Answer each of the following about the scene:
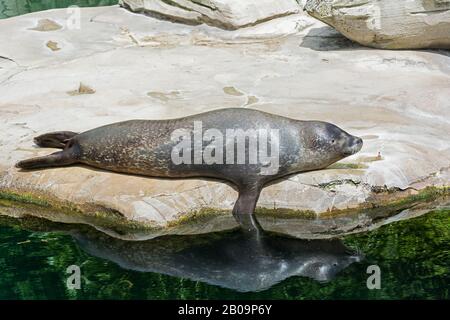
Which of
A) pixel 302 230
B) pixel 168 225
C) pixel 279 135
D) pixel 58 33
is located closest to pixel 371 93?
pixel 279 135

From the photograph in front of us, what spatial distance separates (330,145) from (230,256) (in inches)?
55.7

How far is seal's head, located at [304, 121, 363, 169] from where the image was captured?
22.9 ft

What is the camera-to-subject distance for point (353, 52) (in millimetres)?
10422

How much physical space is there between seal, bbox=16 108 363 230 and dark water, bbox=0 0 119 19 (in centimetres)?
1005

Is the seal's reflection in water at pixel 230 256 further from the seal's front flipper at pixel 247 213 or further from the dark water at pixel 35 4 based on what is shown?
the dark water at pixel 35 4

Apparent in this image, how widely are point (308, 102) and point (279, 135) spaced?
1687 mm

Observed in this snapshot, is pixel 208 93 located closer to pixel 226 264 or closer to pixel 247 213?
pixel 247 213

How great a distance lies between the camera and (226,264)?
6082 millimetres

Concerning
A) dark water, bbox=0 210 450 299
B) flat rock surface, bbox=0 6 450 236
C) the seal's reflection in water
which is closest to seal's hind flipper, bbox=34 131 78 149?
flat rock surface, bbox=0 6 450 236

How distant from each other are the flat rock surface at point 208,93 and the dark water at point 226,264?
0.34 meters

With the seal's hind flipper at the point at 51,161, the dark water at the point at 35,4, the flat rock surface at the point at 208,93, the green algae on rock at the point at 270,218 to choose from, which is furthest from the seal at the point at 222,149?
the dark water at the point at 35,4

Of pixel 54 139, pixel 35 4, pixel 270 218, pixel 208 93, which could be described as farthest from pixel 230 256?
pixel 35 4

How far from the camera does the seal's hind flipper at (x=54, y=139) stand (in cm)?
751

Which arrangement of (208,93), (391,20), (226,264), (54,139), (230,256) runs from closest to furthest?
(226,264)
(230,256)
(54,139)
(208,93)
(391,20)
